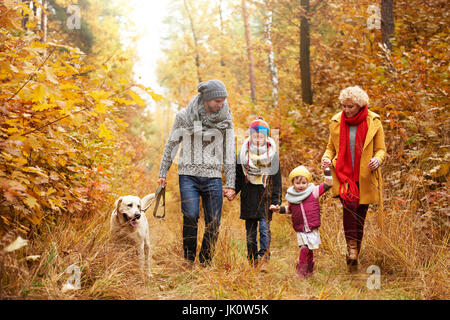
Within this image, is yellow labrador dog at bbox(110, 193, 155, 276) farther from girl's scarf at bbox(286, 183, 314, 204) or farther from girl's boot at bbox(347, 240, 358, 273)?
girl's boot at bbox(347, 240, 358, 273)

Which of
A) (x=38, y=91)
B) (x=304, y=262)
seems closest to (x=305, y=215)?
(x=304, y=262)

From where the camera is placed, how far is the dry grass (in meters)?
3.27

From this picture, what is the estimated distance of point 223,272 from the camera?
156 inches

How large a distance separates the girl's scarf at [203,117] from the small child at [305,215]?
3.37 feet

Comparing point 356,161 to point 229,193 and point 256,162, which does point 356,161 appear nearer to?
point 256,162

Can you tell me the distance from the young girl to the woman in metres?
0.79

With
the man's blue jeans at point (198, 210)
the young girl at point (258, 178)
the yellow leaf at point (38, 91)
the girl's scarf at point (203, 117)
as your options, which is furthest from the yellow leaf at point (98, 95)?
the young girl at point (258, 178)

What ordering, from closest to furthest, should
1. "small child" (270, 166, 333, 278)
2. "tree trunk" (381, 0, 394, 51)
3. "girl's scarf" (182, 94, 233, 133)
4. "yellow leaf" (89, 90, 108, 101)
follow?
1. "yellow leaf" (89, 90, 108, 101)
2. "small child" (270, 166, 333, 278)
3. "girl's scarf" (182, 94, 233, 133)
4. "tree trunk" (381, 0, 394, 51)

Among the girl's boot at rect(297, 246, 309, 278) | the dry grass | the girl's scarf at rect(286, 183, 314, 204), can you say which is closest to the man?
the dry grass

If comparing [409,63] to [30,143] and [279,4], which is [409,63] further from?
[30,143]

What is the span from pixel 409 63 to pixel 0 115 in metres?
7.33

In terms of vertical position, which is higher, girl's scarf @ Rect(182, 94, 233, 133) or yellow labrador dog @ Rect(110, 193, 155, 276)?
girl's scarf @ Rect(182, 94, 233, 133)

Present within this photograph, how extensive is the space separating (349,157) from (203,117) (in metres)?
1.72

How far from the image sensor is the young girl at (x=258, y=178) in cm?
485
